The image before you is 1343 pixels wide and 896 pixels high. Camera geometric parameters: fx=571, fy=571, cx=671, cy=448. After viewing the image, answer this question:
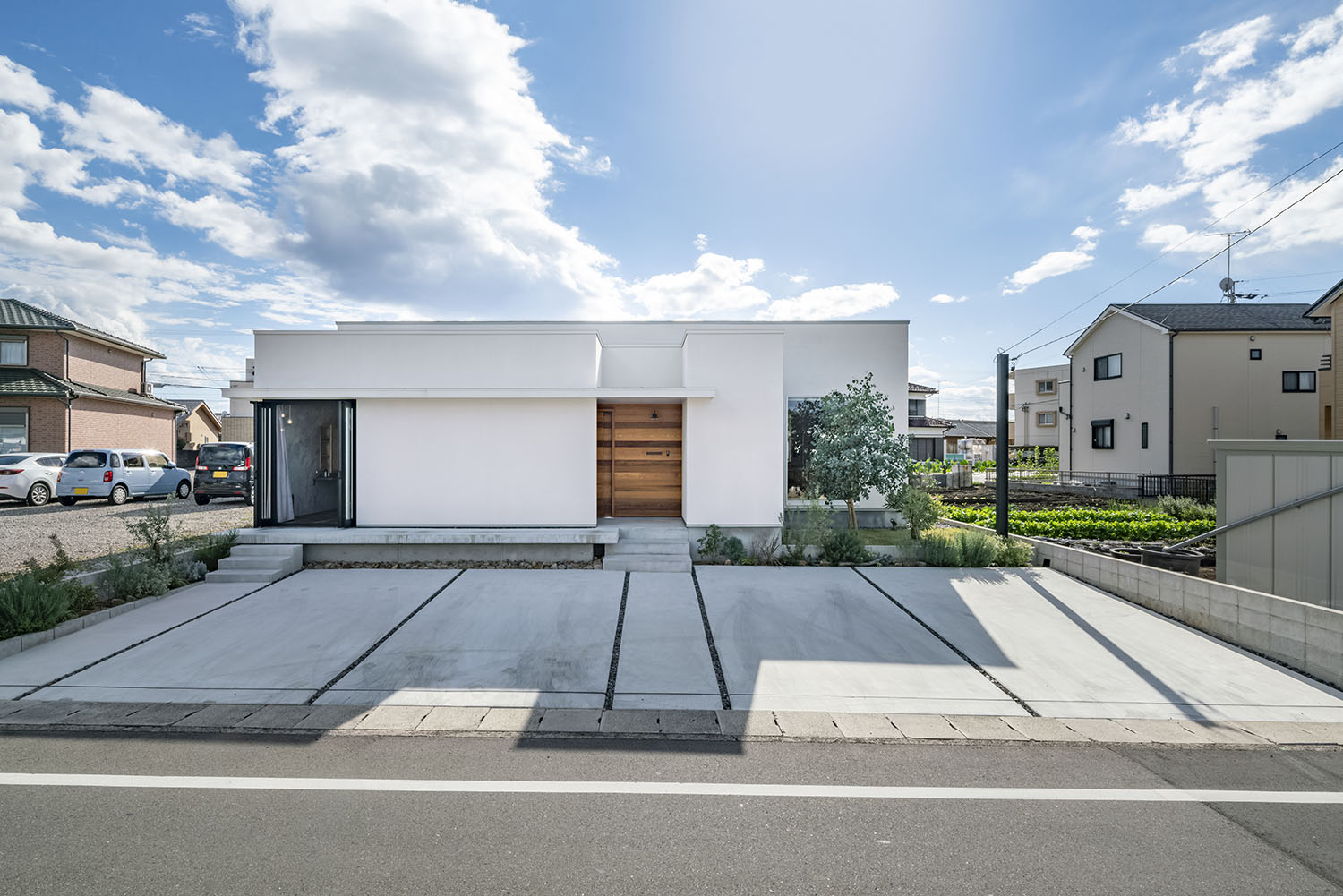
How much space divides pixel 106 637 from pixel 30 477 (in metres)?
14.6

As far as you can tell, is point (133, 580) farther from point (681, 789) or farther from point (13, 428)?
point (13, 428)

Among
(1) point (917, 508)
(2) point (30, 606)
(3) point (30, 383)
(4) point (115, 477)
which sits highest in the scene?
(3) point (30, 383)

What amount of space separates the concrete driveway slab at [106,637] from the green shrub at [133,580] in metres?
0.19

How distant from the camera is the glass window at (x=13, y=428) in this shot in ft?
62.3

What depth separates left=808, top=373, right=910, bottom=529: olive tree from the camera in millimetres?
9258

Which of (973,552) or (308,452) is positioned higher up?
(308,452)

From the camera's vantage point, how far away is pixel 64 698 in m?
4.08

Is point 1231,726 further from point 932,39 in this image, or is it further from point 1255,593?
point 932,39

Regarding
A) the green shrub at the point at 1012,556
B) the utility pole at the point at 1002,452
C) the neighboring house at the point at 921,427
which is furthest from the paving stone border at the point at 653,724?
the neighboring house at the point at 921,427

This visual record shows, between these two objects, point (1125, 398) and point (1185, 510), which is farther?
point (1125, 398)

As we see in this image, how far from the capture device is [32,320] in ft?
66.5

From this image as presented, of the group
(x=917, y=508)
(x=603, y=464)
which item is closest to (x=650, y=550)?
(x=603, y=464)

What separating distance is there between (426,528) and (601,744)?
6.16 metres

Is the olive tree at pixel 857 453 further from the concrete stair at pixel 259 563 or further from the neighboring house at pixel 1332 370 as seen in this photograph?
the neighboring house at pixel 1332 370
